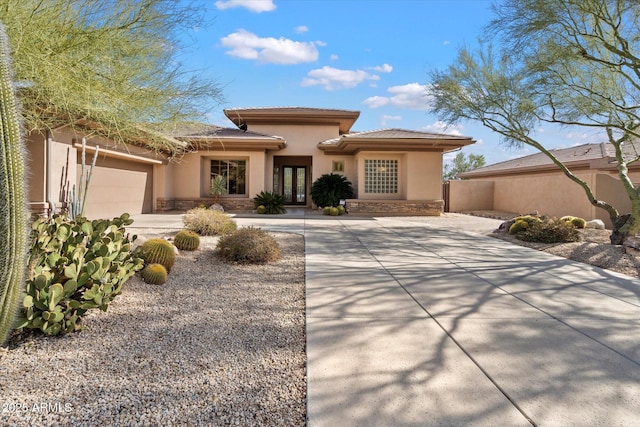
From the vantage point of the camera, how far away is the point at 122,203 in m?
16.0

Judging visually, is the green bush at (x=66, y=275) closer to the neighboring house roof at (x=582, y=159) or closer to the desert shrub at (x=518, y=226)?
the desert shrub at (x=518, y=226)

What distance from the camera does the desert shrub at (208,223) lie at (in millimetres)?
10664

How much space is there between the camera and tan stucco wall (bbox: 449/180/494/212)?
1005 inches

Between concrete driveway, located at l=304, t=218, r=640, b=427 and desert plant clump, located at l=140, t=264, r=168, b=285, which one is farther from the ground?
desert plant clump, located at l=140, t=264, r=168, b=285

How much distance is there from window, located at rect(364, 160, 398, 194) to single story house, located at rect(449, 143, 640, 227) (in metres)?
6.36

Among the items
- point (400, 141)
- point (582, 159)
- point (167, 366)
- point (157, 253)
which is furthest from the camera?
point (582, 159)

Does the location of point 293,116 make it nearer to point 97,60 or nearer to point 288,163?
point 288,163

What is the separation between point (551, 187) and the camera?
67.1 ft

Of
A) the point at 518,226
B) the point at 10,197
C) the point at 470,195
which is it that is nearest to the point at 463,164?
the point at 470,195

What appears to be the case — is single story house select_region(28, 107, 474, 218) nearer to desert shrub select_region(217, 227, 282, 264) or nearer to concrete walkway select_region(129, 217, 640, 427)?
desert shrub select_region(217, 227, 282, 264)

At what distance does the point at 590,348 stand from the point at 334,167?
61.7 ft

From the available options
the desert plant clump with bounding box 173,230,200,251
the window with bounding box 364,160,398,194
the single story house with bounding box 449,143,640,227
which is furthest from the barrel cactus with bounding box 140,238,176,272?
the window with bounding box 364,160,398,194

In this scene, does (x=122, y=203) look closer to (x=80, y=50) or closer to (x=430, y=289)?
(x=80, y=50)

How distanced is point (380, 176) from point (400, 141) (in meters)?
2.40
